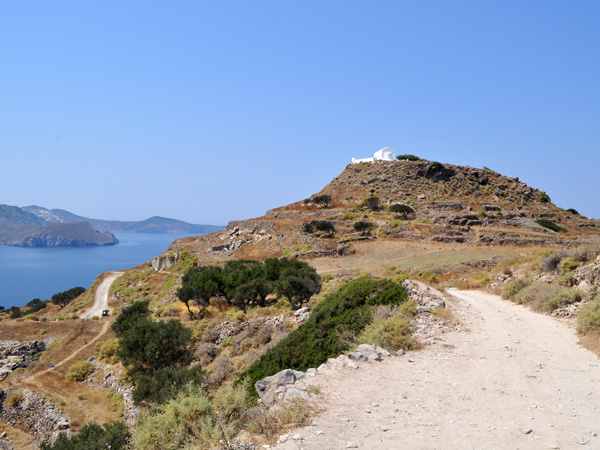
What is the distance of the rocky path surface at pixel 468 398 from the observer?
4.51 metres

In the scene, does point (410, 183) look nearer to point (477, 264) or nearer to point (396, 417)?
point (477, 264)

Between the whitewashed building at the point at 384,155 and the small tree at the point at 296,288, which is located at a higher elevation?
the whitewashed building at the point at 384,155

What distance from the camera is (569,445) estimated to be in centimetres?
430

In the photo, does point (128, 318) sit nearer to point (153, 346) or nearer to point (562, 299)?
point (153, 346)

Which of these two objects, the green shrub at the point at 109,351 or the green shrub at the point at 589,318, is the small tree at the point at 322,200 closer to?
the green shrub at the point at 109,351

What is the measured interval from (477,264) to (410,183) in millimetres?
49610

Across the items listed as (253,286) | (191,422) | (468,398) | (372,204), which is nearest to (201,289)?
(253,286)

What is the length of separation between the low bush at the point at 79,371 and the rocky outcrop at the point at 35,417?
1.76 metres

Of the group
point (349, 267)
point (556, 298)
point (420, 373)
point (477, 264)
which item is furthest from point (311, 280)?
point (420, 373)

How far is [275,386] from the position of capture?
623cm

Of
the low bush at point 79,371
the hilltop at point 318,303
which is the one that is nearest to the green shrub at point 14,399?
the hilltop at point 318,303

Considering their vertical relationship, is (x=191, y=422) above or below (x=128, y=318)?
above

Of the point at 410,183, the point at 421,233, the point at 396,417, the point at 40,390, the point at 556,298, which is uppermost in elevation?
the point at 410,183

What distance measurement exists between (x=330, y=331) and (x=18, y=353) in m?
23.6
